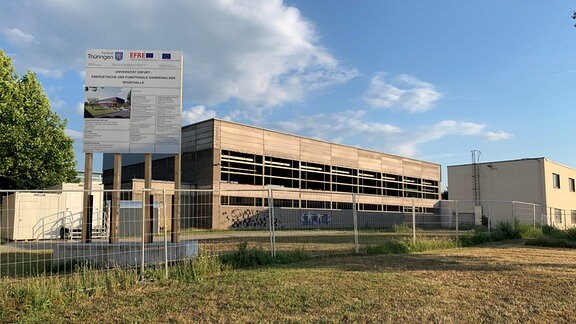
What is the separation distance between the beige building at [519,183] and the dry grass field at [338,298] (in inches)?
1628

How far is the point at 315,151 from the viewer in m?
51.4

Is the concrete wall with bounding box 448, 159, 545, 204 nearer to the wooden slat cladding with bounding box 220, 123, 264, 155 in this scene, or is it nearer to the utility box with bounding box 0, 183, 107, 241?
the wooden slat cladding with bounding box 220, 123, 264, 155

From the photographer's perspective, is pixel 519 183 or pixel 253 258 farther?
pixel 519 183

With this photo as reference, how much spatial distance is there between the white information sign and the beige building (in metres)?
43.3

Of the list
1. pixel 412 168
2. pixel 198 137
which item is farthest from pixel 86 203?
pixel 412 168

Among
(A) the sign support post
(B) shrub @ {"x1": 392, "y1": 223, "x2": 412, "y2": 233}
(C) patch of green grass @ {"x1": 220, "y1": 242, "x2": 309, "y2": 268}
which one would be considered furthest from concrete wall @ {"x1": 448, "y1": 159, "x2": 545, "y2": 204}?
(A) the sign support post

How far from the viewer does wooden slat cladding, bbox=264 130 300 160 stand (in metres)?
46.5

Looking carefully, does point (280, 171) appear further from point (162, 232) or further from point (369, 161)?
point (162, 232)

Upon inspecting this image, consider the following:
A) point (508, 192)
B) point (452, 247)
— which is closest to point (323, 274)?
point (452, 247)

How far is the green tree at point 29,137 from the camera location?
27.7m

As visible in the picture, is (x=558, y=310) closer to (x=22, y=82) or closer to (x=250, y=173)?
(x=22, y=82)

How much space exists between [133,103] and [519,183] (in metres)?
47.1

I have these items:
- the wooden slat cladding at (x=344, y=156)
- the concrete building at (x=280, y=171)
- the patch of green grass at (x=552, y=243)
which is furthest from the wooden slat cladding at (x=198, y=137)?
the patch of green grass at (x=552, y=243)

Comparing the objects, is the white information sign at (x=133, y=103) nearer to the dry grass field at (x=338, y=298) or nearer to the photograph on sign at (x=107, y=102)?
the photograph on sign at (x=107, y=102)
